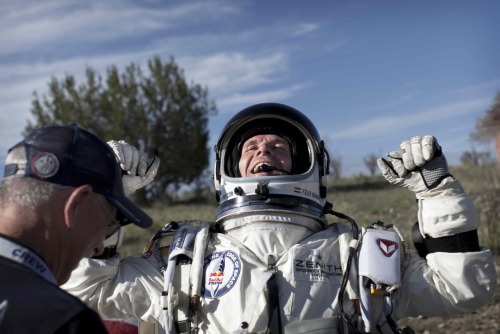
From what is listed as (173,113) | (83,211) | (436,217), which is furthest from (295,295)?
(173,113)

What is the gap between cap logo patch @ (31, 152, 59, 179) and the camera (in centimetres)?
196

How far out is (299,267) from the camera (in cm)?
329

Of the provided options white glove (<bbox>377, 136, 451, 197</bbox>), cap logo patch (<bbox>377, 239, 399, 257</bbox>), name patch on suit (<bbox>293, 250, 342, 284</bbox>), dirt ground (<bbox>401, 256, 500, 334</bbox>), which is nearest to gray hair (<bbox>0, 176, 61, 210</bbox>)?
name patch on suit (<bbox>293, 250, 342, 284</bbox>)

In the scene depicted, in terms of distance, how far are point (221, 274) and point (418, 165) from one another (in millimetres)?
1212

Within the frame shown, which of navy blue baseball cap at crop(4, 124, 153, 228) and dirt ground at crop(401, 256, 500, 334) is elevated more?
navy blue baseball cap at crop(4, 124, 153, 228)

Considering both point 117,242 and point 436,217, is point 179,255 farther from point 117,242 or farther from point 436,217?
point 436,217

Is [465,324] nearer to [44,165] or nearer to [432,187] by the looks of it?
[432,187]

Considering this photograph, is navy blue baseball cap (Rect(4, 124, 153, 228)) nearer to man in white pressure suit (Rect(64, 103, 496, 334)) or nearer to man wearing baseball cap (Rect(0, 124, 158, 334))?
Answer: man wearing baseball cap (Rect(0, 124, 158, 334))

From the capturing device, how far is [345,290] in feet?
10.7

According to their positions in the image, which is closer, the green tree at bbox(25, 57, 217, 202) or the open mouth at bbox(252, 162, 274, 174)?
the open mouth at bbox(252, 162, 274, 174)

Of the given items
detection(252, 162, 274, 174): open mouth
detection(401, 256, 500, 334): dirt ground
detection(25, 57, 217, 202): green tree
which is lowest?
detection(401, 256, 500, 334): dirt ground

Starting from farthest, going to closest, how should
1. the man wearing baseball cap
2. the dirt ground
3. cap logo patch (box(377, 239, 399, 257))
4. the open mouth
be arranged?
the dirt ground
the open mouth
cap logo patch (box(377, 239, 399, 257))
the man wearing baseball cap

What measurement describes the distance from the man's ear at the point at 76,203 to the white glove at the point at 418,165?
1910 mm

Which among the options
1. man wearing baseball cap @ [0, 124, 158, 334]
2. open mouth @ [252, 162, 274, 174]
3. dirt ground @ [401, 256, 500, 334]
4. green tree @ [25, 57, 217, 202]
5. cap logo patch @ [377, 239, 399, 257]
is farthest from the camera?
green tree @ [25, 57, 217, 202]
